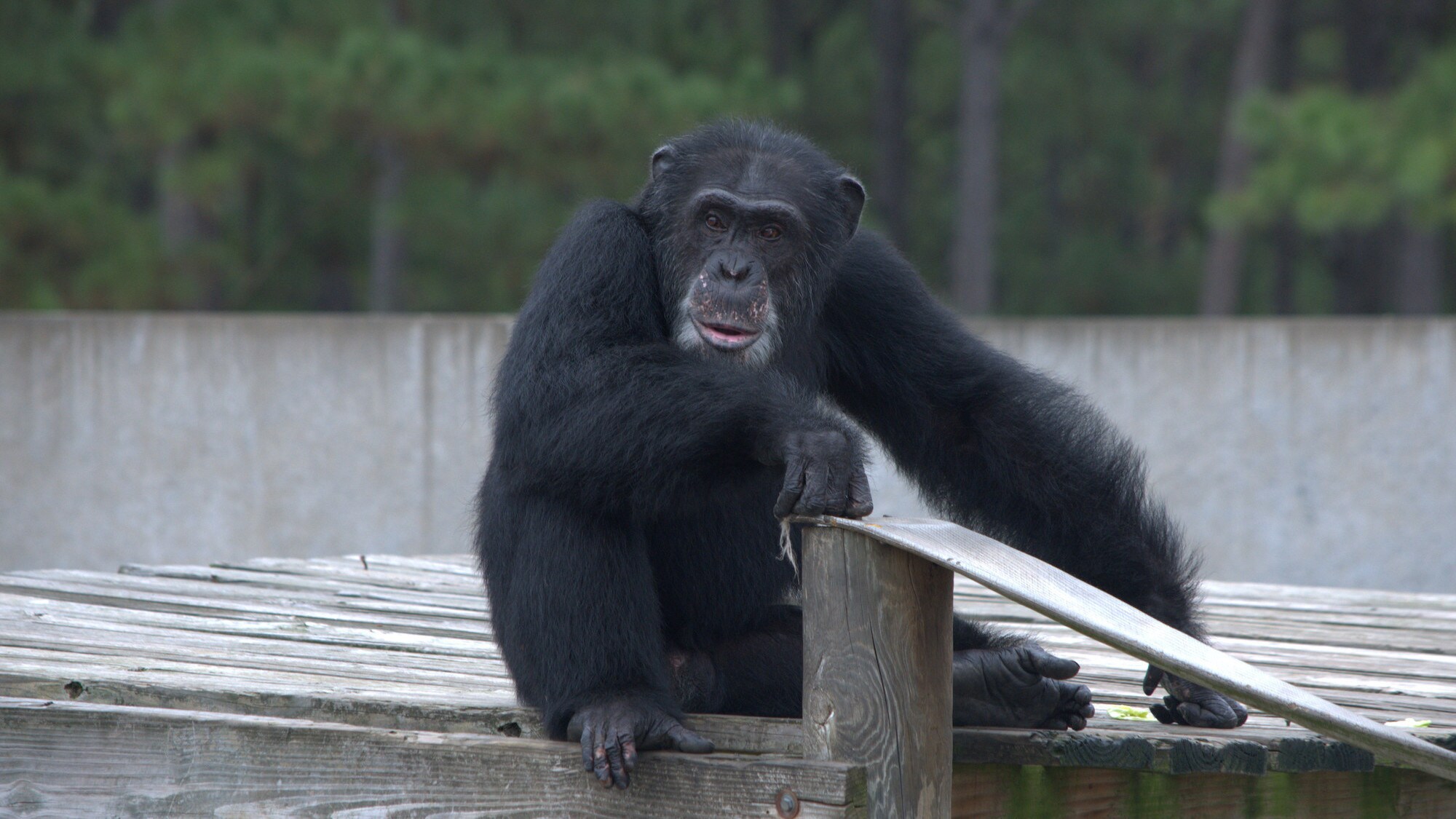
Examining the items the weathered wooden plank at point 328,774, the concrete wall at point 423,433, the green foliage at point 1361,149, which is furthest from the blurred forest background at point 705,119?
the concrete wall at point 423,433

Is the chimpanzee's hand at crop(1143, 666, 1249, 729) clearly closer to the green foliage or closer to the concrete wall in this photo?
the concrete wall

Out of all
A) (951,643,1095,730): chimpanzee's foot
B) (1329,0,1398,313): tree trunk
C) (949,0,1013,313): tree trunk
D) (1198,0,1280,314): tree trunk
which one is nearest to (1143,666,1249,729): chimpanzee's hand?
(951,643,1095,730): chimpanzee's foot

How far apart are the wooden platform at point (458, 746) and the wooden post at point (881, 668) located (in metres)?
A: 0.08

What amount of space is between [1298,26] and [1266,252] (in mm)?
5893

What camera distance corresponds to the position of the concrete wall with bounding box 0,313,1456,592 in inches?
320

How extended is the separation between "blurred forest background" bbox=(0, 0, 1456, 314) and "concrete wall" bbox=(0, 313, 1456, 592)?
13.5ft

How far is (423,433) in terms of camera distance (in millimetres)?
8359

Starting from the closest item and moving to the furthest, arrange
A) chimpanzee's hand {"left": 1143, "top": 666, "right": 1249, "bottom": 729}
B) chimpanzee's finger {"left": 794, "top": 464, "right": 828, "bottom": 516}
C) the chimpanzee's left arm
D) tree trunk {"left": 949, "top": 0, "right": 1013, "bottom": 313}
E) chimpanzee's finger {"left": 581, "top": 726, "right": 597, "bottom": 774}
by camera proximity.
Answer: chimpanzee's finger {"left": 794, "top": 464, "right": 828, "bottom": 516} → chimpanzee's finger {"left": 581, "top": 726, "right": 597, "bottom": 774} → chimpanzee's hand {"left": 1143, "top": 666, "right": 1249, "bottom": 729} → the chimpanzee's left arm → tree trunk {"left": 949, "top": 0, "right": 1013, "bottom": 313}

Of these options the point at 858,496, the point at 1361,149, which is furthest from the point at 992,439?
the point at 1361,149

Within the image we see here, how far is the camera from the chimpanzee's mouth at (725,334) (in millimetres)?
3729

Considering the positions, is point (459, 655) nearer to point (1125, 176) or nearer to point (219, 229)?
point (219, 229)

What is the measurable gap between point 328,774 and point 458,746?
33cm

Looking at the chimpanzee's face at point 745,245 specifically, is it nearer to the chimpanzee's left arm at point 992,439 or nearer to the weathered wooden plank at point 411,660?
the chimpanzee's left arm at point 992,439

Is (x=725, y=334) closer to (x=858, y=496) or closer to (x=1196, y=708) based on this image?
(x=858, y=496)
